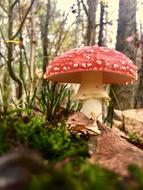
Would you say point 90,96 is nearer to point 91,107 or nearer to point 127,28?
point 91,107

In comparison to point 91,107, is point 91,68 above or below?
above

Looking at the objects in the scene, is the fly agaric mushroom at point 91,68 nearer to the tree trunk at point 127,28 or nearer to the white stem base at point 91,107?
the white stem base at point 91,107

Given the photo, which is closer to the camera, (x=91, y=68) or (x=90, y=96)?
(x=91, y=68)

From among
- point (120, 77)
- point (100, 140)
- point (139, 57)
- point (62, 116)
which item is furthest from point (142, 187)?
point (139, 57)

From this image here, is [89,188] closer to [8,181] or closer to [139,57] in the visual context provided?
[8,181]

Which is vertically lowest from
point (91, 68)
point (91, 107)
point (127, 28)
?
point (91, 107)

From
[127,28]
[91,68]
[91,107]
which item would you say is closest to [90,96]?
[91,107]

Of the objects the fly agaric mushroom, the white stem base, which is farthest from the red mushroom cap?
the white stem base

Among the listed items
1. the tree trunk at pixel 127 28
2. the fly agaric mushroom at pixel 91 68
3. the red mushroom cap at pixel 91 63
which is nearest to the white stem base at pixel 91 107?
the fly agaric mushroom at pixel 91 68
